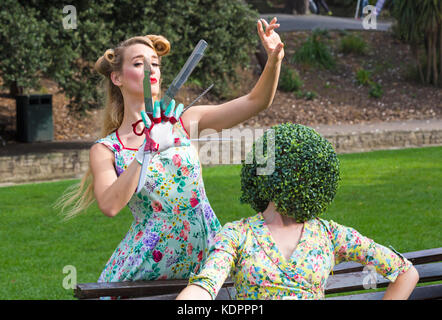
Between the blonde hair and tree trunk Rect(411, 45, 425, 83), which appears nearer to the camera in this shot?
the blonde hair

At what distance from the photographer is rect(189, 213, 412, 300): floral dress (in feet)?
7.98

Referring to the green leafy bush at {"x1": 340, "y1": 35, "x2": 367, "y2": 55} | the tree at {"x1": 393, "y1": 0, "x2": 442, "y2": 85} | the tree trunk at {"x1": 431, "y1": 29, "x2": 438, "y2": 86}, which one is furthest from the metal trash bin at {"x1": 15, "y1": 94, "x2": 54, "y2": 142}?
the tree trunk at {"x1": 431, "y1": 29, "x2": 438, "y2": 86}

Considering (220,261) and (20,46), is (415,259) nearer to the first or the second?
(220,261)

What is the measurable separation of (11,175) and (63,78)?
208cm

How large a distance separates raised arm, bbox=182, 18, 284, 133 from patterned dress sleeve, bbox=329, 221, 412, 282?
2.55 feet

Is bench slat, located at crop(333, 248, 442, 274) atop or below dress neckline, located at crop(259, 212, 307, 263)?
below

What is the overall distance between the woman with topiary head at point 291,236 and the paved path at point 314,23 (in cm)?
2178

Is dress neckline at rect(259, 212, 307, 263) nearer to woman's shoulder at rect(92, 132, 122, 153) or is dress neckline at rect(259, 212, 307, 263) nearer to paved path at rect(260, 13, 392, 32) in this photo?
woman's shoulder at rect(92, 132, 122, 153)

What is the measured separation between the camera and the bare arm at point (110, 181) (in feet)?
8.55

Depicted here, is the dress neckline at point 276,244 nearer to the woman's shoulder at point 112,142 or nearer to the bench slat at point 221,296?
the bench slat at point 221,296

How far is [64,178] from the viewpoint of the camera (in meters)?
12.2

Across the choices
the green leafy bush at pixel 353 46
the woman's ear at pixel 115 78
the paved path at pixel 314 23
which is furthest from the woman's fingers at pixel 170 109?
the paved path at pixel 314 23

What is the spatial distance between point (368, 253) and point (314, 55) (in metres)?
20.1

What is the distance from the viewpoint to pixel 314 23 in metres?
26.4
